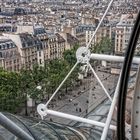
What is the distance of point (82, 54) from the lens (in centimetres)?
262

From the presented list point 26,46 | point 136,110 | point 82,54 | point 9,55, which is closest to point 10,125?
point 136,110

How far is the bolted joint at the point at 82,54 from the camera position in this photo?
2.56 meters

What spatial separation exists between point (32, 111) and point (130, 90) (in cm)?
1809

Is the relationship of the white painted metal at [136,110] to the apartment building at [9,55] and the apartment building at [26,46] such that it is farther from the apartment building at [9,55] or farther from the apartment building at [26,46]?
the apartment building at [26,46]

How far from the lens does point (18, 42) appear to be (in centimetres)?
2894

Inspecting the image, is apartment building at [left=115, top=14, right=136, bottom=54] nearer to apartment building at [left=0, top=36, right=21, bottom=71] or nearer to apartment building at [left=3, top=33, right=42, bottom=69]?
apartment building at [left=0, top=36, right=21, bottom=71]

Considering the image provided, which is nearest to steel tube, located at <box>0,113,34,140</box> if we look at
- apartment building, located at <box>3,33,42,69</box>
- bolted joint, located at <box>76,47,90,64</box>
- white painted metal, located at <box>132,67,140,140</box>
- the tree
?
white painted metal, located at <box>132,67,140,140</box>

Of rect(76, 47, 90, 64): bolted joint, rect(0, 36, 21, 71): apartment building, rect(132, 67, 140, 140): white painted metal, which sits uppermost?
rect(132, 67, 140, 140): white painted metal

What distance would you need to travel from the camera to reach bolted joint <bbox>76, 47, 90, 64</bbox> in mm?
2563

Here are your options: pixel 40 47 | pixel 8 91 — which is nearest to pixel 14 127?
pixel 8 91

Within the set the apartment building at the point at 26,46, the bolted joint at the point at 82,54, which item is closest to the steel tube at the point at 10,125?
the bolted joint at the point at 82,54

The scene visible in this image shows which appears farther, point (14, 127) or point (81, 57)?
point (81, 57)

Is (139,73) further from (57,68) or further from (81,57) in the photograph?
(57,68)

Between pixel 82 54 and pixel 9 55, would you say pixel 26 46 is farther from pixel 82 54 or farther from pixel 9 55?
pixel 82 54
